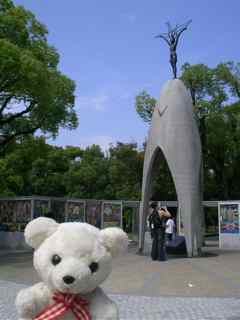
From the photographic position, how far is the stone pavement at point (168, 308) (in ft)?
24.4

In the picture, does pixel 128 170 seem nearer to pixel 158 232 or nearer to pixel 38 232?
pixel 158 232

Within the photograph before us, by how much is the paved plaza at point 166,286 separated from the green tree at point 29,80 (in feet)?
24.9

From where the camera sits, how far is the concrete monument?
53.2ft

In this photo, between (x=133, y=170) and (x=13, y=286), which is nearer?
(x=13, y=286)

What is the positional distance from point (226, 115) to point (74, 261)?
35.6m

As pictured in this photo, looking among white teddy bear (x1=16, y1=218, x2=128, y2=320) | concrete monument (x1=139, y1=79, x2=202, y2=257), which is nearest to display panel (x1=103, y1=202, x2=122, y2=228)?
concrete monument (x1=139, y1=79, x2=202, y2=257)

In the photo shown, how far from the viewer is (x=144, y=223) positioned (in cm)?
1784

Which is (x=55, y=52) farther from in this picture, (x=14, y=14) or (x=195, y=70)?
(x=195, y=70)

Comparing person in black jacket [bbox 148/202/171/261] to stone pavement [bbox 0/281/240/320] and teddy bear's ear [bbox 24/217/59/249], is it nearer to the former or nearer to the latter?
stone pavement [bbox 0/281/240/320]

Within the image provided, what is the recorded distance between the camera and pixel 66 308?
3979mm

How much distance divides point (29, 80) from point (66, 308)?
16.8m

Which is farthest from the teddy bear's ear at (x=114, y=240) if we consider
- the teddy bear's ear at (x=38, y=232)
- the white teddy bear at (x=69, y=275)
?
the teddy bear's ear at (x=38, y=232)

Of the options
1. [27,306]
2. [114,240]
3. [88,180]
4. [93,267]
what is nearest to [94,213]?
[114,240]

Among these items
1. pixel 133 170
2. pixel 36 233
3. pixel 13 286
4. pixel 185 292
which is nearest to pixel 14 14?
pixel 13 286
